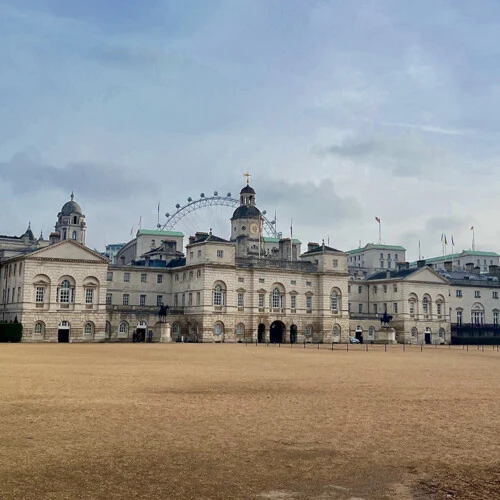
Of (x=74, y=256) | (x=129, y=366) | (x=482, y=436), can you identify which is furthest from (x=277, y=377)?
(x=74, y=256)

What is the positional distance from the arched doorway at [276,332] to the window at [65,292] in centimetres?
2957

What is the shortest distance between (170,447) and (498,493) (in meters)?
7.15

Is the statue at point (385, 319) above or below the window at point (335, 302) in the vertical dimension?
below

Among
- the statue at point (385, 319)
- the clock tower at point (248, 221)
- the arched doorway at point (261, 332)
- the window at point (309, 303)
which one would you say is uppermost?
the clock tower at point (248, 221)

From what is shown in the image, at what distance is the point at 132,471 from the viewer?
13.1 metres

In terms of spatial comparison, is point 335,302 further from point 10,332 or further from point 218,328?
point 10,332

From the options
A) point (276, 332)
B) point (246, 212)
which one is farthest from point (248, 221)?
point (276, 332)

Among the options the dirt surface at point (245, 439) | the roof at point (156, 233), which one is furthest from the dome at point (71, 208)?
the dirt surface at point (245, 439)

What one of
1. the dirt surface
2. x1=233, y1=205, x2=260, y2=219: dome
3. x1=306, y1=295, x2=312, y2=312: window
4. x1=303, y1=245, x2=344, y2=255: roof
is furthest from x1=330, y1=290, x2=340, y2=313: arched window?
the dirt surface

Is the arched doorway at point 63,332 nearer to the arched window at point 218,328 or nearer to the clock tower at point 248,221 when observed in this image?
the arched window at point 218,328

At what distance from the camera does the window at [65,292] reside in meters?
80.2

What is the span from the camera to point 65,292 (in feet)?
265

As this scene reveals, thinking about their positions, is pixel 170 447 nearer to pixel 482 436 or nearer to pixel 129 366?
pixel 482 436

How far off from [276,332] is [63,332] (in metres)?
31.1
